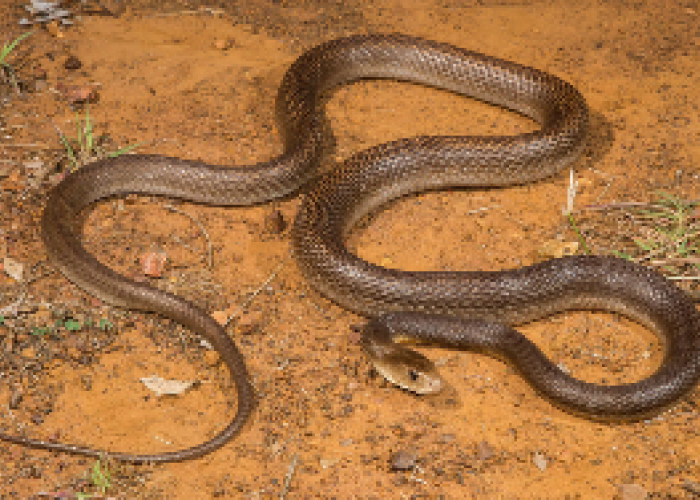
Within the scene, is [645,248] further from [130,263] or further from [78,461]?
[78,461]

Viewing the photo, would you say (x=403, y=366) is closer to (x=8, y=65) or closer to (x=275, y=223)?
(x=275, y=223)

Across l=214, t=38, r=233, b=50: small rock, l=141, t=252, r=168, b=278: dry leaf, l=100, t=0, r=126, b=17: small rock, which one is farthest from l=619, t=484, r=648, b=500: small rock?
l=100, t=0, r=126, b=17: small rock

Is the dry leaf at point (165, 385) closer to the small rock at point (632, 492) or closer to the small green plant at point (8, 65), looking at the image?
the small rock at point (632, 492)

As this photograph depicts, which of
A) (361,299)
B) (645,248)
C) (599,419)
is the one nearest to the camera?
(599,419)

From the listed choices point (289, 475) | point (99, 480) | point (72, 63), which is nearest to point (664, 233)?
point (289, 475)

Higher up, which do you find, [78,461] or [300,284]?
[300,284]

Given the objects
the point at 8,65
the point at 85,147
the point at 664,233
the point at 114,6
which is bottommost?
the point at 85,147

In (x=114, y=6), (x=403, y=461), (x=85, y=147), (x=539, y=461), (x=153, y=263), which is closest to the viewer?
(x=403, y=461)

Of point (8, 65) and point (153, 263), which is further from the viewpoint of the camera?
point (8, 65)

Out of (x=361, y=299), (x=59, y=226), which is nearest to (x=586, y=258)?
(x=361, y=299)
